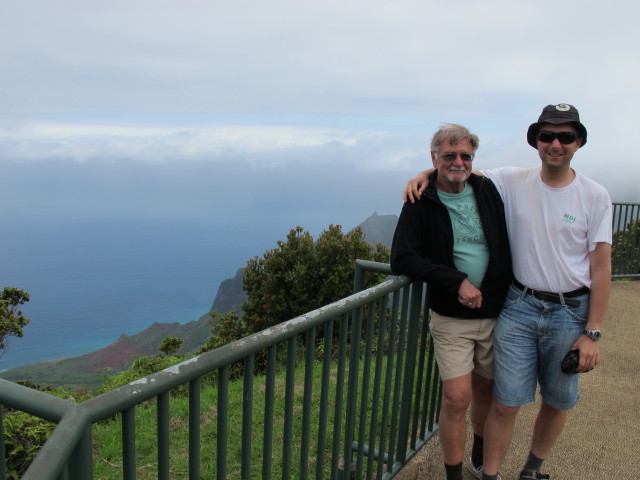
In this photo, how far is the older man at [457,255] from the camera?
2.73m

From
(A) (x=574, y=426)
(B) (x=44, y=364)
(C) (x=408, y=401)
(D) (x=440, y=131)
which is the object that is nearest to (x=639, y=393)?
(A) (x=574, y=426)

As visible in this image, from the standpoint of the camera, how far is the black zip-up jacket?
108 inches

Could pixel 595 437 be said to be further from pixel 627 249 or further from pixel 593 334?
pixel 627 249

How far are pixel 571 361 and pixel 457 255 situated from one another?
705 mm

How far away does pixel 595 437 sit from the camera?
3979mm

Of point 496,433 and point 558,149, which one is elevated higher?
point 558,149

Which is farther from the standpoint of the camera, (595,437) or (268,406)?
(595,437)

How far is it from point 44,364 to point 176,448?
280 ft

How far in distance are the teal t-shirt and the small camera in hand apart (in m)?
0.51

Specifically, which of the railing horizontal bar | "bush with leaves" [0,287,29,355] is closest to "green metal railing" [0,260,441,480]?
the railing horizontal bar

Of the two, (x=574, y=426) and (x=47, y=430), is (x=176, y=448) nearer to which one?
(x=47, y=430)

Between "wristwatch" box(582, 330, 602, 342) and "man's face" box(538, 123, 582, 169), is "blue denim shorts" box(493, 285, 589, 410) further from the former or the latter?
"man's face" box(538, 123, 582, 169)

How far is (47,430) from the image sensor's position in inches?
164

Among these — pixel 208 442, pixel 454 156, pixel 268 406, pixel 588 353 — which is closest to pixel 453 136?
pixel 454 156
